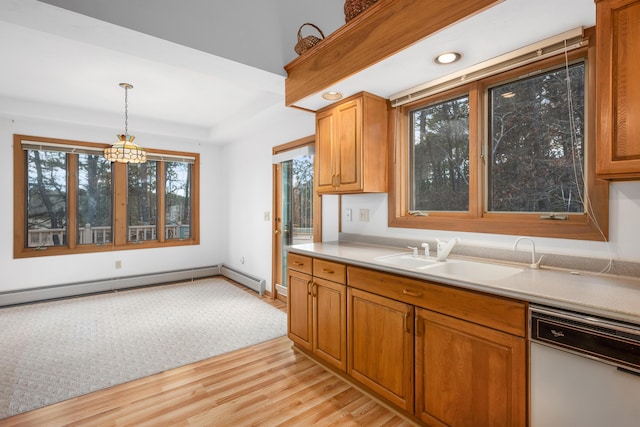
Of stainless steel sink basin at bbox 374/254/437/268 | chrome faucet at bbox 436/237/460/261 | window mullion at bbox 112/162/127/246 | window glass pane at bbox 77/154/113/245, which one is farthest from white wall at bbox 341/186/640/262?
window glass pane at bbox 77/154/113/245

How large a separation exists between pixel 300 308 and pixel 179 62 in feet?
6.96

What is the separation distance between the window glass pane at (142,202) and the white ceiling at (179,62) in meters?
0.75

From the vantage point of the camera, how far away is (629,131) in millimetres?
1294

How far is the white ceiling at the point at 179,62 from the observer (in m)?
1.65

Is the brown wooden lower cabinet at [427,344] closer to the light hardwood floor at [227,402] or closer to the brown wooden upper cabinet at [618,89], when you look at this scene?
the light hardwood floor at [227,402]

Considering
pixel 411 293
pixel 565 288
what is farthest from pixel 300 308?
pixel 565 288

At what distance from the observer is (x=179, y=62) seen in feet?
7.48

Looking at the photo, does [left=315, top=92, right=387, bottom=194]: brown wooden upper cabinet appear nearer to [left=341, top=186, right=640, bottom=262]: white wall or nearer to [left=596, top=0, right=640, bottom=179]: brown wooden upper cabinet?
[left=341, top=186, right=640, bottom=262]: white wall

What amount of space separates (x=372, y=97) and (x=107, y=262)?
4.56m

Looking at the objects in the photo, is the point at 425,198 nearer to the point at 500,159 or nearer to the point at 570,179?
the point at 500,159

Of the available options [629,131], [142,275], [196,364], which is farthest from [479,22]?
[142,275]

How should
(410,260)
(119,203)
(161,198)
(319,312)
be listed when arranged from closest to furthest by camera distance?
(410,260)
(319,312)
(119,203)
(161,198)

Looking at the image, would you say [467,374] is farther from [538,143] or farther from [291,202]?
[291,202]

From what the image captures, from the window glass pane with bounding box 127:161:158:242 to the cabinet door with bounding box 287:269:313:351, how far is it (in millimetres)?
3496
